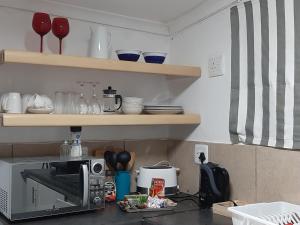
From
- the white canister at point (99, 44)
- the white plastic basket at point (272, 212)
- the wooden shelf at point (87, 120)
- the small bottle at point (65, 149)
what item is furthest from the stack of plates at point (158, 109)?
the white plastic basket at point (272, 212)

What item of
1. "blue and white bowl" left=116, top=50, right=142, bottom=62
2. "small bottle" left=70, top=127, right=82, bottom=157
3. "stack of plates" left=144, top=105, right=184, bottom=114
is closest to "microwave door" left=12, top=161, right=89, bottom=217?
"small bottle" left=70, top=127, right=82, bottom=157

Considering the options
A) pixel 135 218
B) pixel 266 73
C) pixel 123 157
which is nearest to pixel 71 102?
pixel 123 157

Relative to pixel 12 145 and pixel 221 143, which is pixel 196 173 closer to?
pixel 221 143

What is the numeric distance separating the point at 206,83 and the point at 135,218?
88cm

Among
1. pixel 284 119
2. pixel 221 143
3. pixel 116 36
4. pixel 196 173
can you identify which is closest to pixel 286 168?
pixel 284 119

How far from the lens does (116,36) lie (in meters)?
2.18

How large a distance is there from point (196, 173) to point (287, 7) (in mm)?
1030

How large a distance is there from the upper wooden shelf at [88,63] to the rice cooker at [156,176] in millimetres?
550

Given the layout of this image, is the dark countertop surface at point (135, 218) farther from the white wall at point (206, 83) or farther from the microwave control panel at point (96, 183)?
the white wall at point (206, 83)

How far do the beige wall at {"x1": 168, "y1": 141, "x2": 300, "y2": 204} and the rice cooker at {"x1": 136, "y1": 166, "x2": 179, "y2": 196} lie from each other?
147mm

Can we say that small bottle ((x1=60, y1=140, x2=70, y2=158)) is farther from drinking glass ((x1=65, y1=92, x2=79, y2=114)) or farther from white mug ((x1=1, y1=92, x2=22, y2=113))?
white mug ((x1=1, y1=92, x2=22, y2=113))

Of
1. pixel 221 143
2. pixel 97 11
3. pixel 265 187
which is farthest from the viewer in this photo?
pixel 97 11

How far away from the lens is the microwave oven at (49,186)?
154 centimetres

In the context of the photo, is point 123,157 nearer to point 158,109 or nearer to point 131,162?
point 131,162
